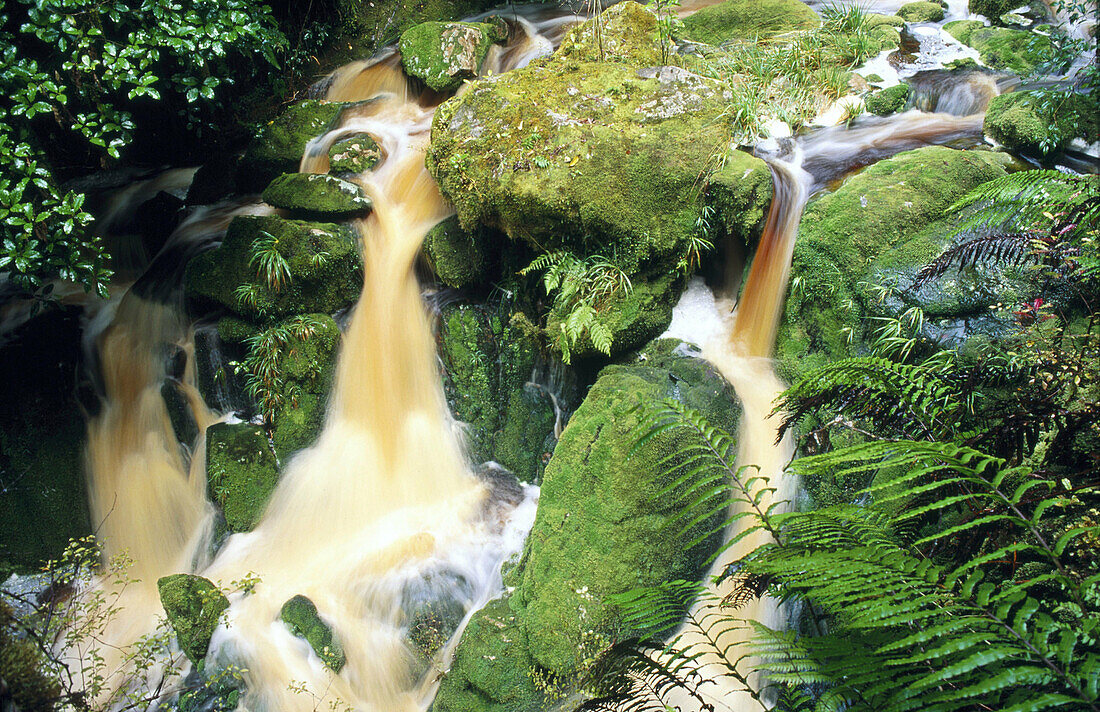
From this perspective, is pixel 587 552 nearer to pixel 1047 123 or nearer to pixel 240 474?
pixel 240 474

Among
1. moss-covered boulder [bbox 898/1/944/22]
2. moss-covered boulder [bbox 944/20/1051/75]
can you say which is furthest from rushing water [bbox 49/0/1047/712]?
moss-covered boulder [bbox 898/1/944/22]

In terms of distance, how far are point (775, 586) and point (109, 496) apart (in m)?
5.86

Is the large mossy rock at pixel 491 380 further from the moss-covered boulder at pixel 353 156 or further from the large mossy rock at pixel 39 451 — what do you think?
the large mossy rock at pixel 39 451

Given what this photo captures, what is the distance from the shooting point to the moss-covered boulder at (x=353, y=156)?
22.0 ft

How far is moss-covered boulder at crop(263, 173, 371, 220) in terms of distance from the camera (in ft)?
20.5

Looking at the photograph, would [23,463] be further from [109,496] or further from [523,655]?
[523,655]

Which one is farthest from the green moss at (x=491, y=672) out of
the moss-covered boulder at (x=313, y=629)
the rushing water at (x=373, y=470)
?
the moss-covered boulder at (x=313, y=629)

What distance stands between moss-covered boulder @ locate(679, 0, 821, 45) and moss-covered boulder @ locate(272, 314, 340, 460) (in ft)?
17.1

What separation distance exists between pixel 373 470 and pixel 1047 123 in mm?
6361

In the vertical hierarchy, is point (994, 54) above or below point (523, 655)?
above

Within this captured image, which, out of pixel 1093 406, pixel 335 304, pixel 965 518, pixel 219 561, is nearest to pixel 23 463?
pixel 219 561

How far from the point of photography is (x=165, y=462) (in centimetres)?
573

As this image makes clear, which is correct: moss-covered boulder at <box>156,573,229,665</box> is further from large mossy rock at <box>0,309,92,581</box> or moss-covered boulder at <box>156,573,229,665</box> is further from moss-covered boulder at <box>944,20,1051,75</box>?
moss-covered boulder at <box>944,20,1051,75</box>

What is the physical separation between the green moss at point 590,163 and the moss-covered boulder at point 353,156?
1.43 m
